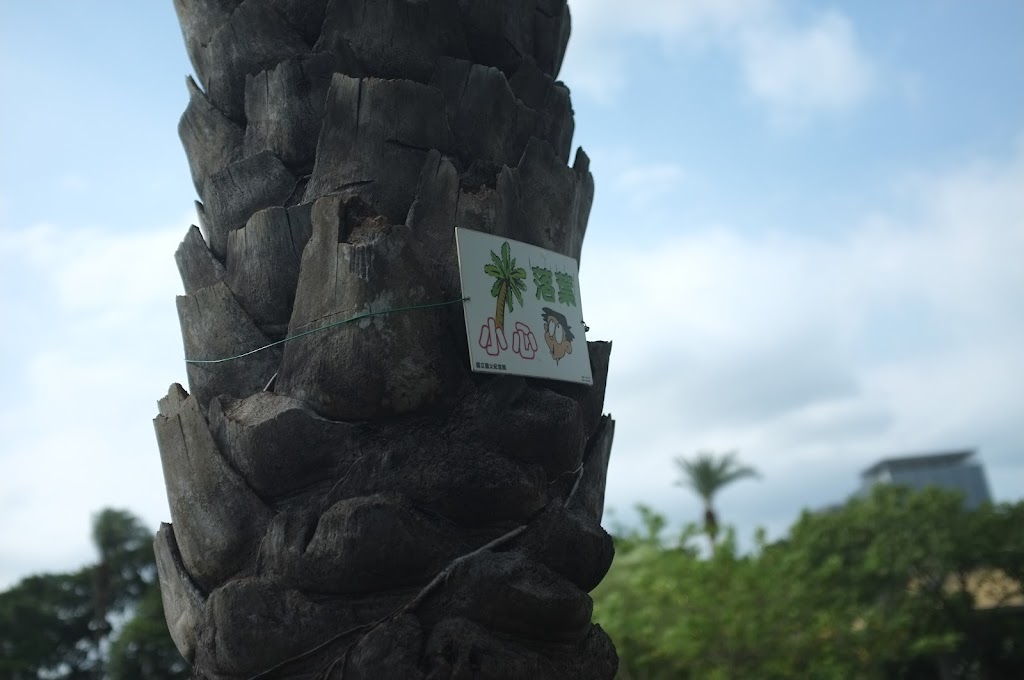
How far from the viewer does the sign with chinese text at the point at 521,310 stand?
1867 millimetres

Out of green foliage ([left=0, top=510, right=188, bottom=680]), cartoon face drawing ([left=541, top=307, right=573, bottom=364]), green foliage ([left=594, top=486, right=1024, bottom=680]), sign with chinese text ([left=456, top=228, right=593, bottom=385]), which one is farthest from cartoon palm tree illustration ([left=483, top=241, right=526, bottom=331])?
green foliage ([left=0, top=510, right=188, bottom=680])

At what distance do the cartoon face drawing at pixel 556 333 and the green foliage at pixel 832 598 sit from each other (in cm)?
974

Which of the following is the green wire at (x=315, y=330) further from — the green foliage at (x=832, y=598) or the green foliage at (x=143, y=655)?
the green foliage at (x=143, y=655)

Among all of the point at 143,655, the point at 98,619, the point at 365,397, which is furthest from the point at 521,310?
the point at 98,619

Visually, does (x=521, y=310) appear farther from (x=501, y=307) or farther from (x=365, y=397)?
(x=365, y=397)

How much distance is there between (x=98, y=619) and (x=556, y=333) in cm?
1937

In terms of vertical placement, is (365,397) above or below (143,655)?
below

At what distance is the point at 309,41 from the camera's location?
217 centimetres

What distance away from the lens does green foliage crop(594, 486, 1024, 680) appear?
11227 mm

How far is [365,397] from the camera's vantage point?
1.73 meters

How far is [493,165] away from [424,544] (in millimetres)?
966

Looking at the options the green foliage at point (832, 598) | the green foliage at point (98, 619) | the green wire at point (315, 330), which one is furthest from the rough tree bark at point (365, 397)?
the green foliage at point (98, 619)

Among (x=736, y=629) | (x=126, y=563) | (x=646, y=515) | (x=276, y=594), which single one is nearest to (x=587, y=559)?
(x=276, y=594)

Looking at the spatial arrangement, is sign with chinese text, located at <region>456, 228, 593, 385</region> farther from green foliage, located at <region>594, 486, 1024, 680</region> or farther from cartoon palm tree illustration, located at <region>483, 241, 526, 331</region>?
green foliage, located at <region>594, 486, 1024, 680</region>
